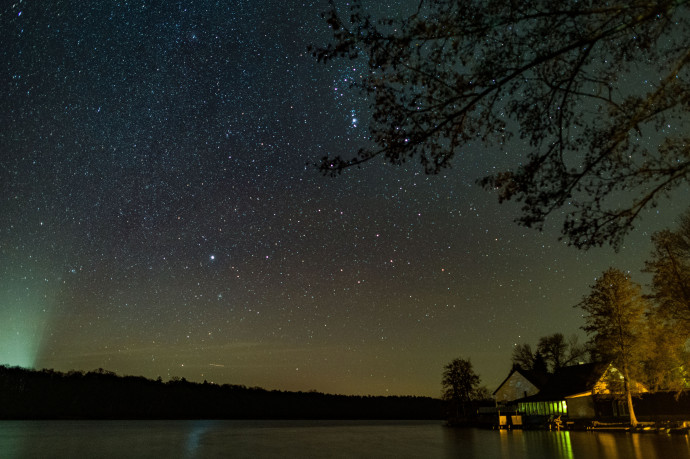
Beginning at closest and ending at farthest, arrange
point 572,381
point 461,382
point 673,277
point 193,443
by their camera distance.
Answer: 1. point 673,277
2. point 193,443
3. point 572,381
4. point 461,382

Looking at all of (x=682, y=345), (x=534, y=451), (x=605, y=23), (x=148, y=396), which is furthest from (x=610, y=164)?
(x=148, y=396)

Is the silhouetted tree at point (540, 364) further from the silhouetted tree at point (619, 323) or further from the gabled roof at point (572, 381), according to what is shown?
the silhouetted tree at point (619, 323)

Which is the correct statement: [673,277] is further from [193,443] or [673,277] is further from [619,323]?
[193,443]

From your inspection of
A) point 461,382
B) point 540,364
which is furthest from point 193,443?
point 540,364

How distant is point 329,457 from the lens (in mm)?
32281

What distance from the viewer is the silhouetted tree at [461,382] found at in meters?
68.2

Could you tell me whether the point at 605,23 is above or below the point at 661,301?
below

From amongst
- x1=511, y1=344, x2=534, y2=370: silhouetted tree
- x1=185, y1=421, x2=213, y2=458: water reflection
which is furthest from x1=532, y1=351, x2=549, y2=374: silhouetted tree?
x1=185, y1=421, x2=213, y2=458: water reflection

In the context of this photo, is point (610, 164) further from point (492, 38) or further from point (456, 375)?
point (456, 375)

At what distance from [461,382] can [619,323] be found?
34.0 m

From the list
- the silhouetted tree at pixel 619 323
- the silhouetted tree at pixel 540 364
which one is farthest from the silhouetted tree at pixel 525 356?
the silhouetted tree at pixel 619 323

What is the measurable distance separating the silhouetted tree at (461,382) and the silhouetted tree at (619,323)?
31.1 metres

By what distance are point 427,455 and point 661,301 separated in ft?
55.0

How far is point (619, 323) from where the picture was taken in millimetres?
37406
